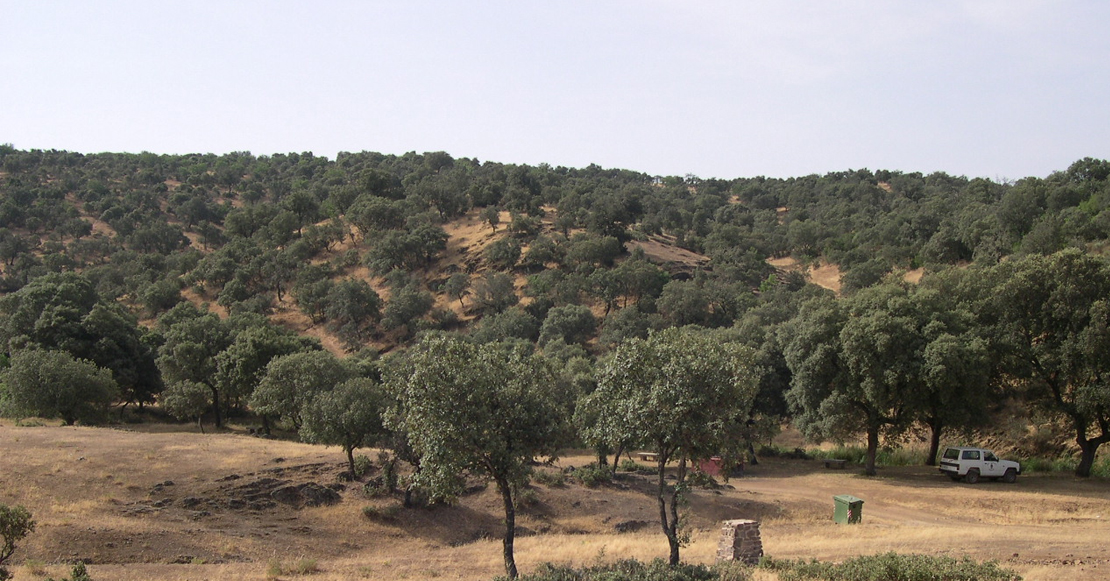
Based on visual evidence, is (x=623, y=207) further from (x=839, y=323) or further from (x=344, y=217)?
(x=839, y=323)

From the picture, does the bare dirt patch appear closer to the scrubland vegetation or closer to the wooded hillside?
the wooded hillside

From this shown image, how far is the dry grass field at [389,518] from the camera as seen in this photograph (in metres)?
20.2

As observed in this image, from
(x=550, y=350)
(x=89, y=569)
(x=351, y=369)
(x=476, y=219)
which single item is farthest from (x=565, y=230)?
(x=89, y=569)

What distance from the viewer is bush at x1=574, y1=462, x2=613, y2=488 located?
31.8 metres

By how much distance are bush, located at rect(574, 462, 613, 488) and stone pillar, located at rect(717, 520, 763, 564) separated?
44.5 feet

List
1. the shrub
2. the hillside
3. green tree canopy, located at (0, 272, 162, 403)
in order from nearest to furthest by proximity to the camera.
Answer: the shrub
green tree canopy, located at (0, 272, 162, 403)
the hillside

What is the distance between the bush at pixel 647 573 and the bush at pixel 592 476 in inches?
603

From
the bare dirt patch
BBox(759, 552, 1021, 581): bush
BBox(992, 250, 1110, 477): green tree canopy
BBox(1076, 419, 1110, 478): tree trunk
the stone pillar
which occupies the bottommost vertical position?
the stone pillar

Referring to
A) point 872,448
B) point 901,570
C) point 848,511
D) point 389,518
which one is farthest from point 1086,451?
point 389,518

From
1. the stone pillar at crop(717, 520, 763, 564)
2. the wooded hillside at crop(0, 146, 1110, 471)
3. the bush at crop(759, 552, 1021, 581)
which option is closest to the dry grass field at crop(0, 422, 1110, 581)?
the bush at crop(759, 552, 1021, 581)

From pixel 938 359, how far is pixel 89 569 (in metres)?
32.3

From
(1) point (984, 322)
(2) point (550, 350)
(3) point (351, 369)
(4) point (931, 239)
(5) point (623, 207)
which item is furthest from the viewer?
(5) point (623, 207)

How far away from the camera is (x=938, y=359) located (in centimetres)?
3197

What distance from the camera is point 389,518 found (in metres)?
27.7
